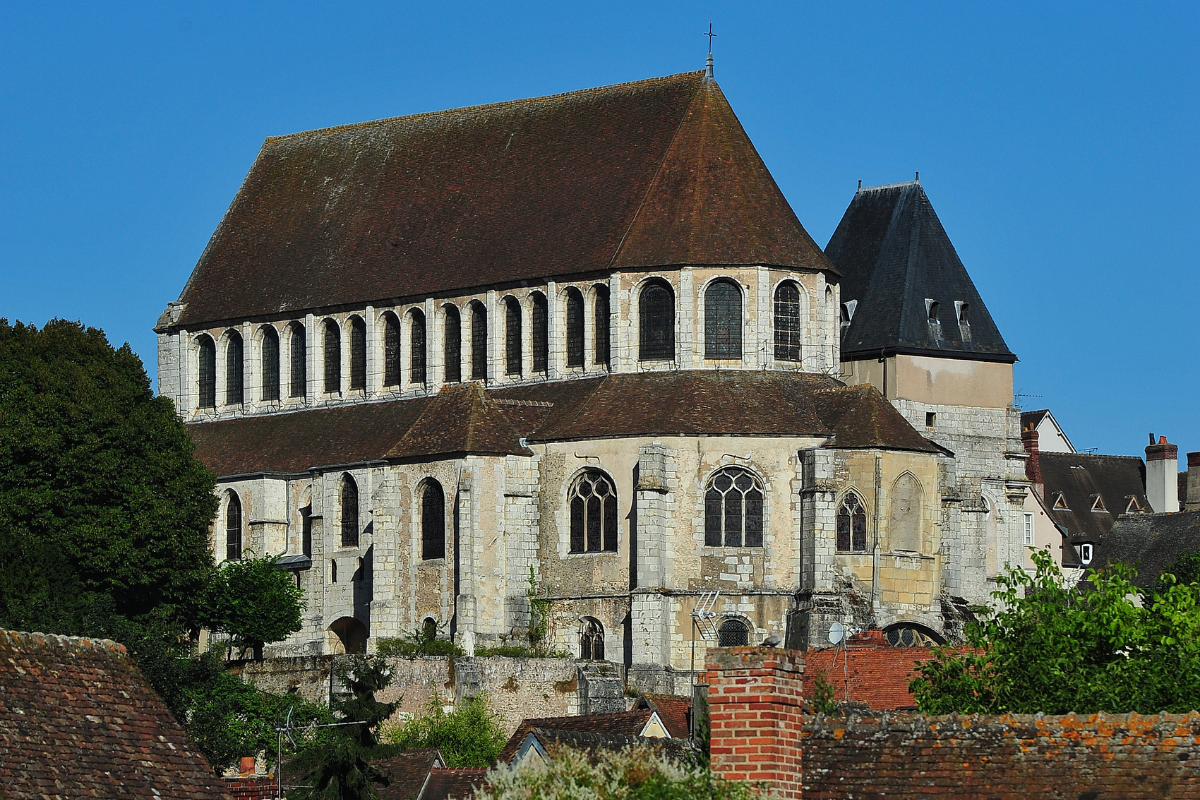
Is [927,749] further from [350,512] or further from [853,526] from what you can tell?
[350,512]

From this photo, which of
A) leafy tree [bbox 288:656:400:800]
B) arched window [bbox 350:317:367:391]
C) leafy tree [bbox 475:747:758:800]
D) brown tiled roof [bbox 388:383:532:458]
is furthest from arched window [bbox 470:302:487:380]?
leafy tree [bbox 475:747:758:800]

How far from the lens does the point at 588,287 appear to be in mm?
66875

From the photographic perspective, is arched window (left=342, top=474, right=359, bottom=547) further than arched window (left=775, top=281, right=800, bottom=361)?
Yes

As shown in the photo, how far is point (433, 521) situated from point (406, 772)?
72.1ft

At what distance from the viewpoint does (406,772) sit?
4225 cm

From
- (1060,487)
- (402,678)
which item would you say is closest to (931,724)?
(402,678)

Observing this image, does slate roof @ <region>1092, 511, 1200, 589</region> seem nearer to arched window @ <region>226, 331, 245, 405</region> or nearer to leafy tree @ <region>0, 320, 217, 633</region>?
arched window @ <region>226, 331, 245, 405</region>

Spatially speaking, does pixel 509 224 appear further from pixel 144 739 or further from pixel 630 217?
pixel 144 739

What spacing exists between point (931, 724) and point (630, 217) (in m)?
44.1

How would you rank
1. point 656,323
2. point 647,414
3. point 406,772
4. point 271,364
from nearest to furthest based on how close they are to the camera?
point 406,772 < point 647,414 < point 656,323 < point 271,364

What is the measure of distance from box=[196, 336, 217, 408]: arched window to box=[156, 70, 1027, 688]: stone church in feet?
0.36

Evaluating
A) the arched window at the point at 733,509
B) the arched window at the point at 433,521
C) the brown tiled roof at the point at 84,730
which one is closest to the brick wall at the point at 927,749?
the brown tiled roof at the point at 84,730

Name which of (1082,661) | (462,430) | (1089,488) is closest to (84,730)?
(1082,661)

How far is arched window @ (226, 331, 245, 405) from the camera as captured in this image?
2980 inches
